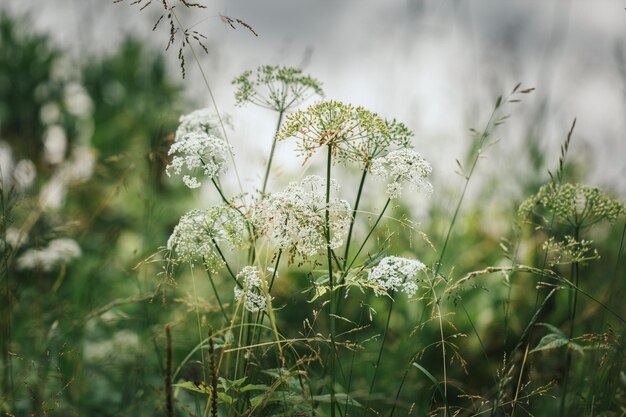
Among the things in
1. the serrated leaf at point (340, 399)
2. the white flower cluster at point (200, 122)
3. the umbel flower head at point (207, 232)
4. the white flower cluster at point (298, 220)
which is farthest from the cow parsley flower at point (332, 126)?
the serrated leaf at point (340, 399)

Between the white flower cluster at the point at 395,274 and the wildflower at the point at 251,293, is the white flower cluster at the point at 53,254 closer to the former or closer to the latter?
the wildflower at the point at 251,293

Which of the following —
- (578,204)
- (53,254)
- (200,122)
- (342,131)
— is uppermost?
(53,254)

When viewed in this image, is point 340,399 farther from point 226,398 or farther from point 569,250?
point 569,250

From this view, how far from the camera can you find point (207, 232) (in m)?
1.46

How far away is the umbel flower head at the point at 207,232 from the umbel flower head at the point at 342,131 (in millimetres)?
235

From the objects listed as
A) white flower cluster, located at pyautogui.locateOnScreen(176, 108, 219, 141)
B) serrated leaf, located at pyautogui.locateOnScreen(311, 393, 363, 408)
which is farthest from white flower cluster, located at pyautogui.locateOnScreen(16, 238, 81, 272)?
serrated leaf, located at pyautogui.locateOnScreen(311, 393, 363, 408)

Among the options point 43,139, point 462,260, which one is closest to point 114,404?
point 462,260

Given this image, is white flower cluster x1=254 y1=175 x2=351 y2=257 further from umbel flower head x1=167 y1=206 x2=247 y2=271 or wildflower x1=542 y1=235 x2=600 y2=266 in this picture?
wildflower x1=542 y1=235 x2=600 y2=266

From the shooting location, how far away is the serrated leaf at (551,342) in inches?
55.6

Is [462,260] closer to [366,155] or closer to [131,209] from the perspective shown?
[366,155]

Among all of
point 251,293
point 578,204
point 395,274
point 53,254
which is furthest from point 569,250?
point 53,254

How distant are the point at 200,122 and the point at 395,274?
0.76 meters

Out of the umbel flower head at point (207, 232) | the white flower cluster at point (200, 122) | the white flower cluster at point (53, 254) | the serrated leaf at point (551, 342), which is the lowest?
the serrated leaf at point (551, 342)

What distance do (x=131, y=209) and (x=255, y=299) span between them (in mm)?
5308
